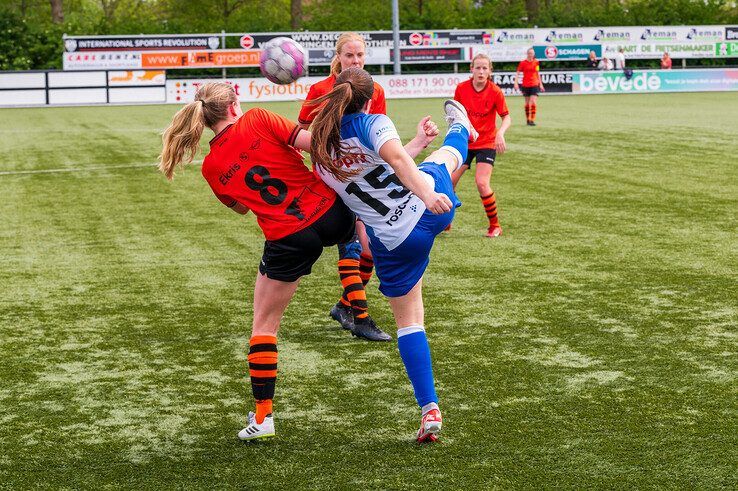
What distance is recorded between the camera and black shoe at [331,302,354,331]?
7207 mm

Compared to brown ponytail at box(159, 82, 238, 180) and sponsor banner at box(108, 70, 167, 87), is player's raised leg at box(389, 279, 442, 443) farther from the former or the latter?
sponsor banner at box(108, 70, 167, 87)

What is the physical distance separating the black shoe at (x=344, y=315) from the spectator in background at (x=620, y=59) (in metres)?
40.6

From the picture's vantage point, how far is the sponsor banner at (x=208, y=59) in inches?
1784

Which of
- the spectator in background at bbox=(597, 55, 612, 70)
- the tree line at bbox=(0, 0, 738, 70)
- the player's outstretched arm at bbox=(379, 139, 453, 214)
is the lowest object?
the player's outstretched arm at bbox=(379, 139, 453, 214)

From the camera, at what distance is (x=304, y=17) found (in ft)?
241

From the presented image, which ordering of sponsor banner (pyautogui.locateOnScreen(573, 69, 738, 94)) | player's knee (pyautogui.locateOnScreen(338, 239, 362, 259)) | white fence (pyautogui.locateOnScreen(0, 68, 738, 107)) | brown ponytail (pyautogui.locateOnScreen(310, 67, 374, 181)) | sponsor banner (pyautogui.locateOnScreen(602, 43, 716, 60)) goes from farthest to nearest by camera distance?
sponsor banner (pyautogui.locateOnScreen(602, 43, 716, 60)) < sponsor banner (pyautogui.locateOnScreen(573, 69, 738, 94)) < white fence (pyautogui.locateOnScreen(0, 68, 738, 107)) < player's knee (pyautogui.locateOnScreen(338, 239, 362, 259)) < brown ponytail (pyautogui.locateOnScreen(310, 67, 374, 181))

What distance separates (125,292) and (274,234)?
3945mm

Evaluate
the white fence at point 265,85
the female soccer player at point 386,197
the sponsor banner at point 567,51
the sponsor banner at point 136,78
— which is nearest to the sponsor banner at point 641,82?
the white fence at point 265,85

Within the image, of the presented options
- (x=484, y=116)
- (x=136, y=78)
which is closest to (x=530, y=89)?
(x=484, y=116)

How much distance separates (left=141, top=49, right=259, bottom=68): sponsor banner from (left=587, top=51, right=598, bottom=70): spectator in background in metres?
15.4

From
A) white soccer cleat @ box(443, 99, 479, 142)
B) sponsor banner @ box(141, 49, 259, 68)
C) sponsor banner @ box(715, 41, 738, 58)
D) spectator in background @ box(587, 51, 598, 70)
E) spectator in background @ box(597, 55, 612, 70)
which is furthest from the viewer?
sponsor banner @ box(715, 41, 738, 58)

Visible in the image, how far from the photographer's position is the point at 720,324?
709cm

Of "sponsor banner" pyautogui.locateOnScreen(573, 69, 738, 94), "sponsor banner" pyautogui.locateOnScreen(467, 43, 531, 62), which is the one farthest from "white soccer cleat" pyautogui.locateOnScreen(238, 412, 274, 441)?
"sponsor banner" pyautogui.locateOnScreen(467, 43, 531, 62)

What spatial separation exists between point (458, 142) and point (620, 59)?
42.9 m
